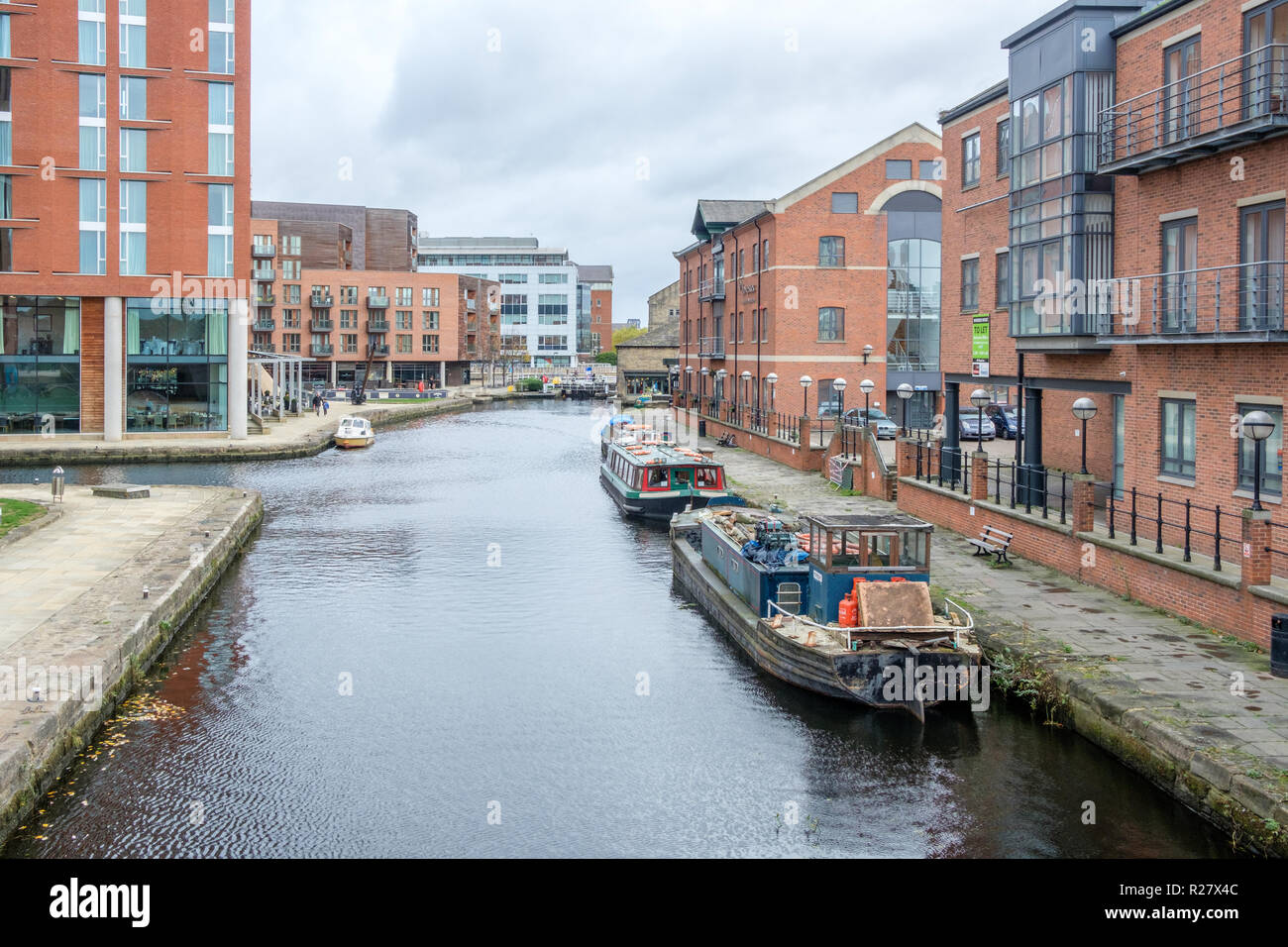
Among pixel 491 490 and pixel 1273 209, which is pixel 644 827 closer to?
pixel 1273 209

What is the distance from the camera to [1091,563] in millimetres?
20297

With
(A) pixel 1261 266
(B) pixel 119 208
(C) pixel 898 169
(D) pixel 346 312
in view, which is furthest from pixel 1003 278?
(D) pixel 346 312

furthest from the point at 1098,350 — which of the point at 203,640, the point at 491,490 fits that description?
the point at 491,490

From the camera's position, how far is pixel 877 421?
45906mm

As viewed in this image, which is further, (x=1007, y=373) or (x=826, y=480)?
(x=826, y=480)

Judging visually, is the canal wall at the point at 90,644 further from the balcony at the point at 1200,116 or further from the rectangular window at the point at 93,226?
the rectangular window at the point at 93,226

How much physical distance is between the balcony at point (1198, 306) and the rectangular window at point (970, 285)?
6516 millimetres

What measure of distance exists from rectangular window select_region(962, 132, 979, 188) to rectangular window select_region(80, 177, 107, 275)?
35725 millimetres

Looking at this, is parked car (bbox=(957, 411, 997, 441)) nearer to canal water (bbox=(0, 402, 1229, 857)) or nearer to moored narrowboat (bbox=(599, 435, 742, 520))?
moored narrowboat (bbox=(599, 435, 742, 520))

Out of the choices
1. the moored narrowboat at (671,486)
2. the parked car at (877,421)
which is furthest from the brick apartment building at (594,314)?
the moored narrowboat at (671,486)

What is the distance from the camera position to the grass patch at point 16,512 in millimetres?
26923

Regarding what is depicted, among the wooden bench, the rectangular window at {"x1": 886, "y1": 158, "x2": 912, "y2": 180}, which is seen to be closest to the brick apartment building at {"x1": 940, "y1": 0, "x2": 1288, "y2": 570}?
the wooden bench
